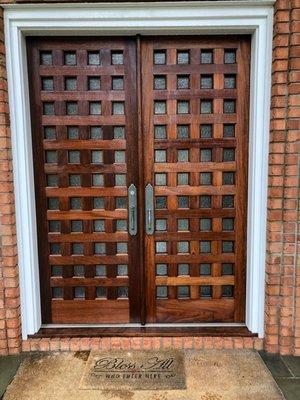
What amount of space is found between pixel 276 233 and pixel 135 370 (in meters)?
1.45

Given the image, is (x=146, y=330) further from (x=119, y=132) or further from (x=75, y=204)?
(x=119, y=132)

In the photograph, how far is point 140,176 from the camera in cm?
286

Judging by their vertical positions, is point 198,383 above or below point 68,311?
below

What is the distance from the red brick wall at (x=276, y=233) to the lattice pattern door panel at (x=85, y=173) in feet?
0.85

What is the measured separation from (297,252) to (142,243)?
3.96 feet

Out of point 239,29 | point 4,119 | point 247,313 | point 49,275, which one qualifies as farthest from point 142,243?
point 239,29

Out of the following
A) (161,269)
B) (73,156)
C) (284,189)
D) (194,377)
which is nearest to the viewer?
(194,377)

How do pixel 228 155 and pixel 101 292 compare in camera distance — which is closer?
pixel 228 155

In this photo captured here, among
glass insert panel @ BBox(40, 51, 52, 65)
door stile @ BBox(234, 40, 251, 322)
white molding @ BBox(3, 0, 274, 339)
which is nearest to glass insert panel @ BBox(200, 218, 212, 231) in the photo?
door stile @ BBox(234, 40, 251, 322)

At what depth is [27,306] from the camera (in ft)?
9.44

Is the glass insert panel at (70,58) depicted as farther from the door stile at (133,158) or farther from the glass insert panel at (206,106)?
the glass insert panel at (206,106)

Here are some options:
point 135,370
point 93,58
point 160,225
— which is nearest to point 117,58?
point 93,58

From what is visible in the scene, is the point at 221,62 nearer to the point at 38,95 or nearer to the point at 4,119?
the point at 38,95

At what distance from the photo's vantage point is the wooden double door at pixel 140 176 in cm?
279
